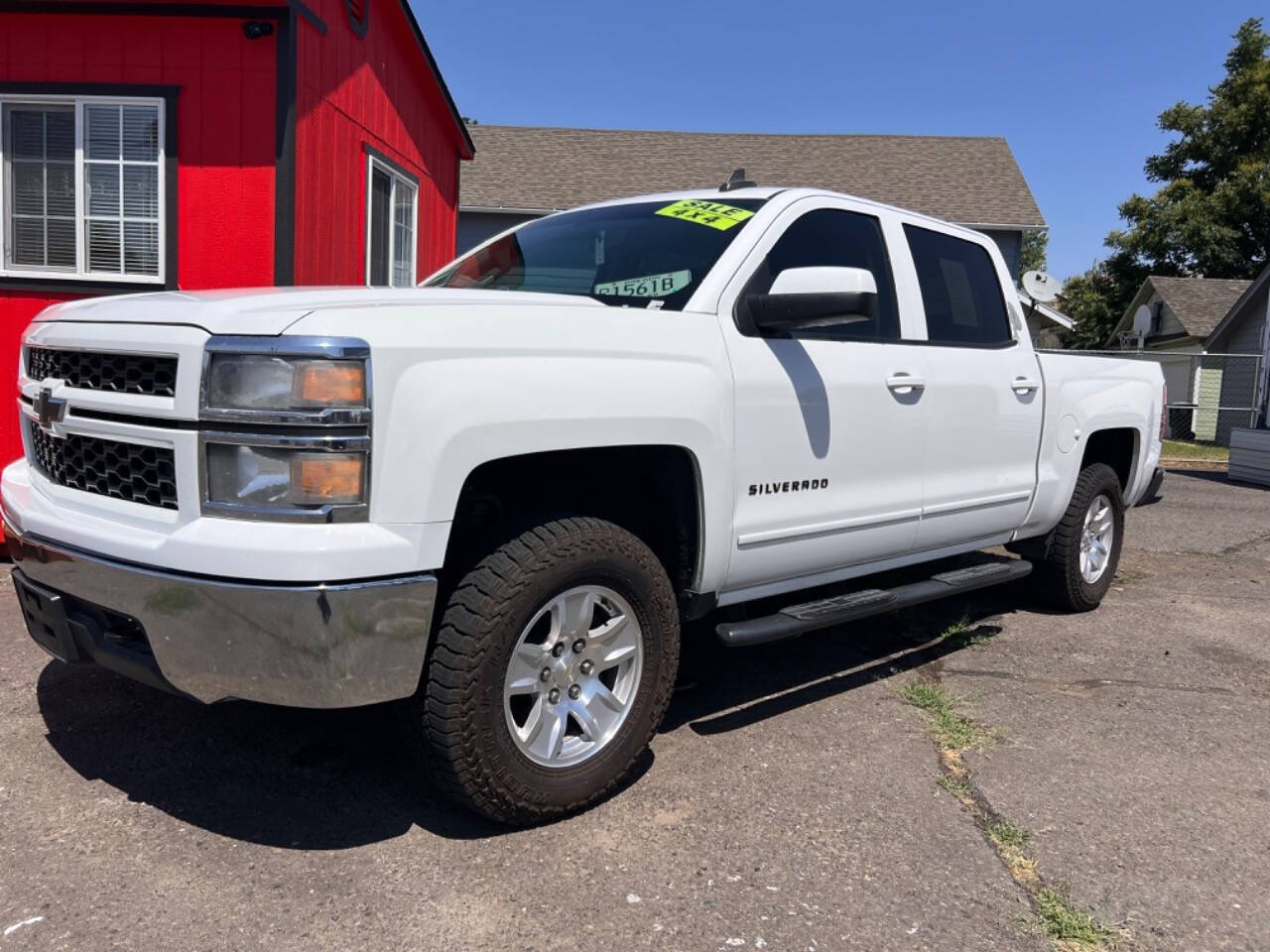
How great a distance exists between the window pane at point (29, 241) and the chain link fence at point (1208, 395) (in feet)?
65.2

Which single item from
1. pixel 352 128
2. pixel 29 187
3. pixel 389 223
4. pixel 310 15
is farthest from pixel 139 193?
pixel 389 223

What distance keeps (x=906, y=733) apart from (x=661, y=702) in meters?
1.15

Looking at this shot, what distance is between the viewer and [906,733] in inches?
158

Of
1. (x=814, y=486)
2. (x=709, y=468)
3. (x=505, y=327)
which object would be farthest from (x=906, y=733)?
(x=505, y=327)

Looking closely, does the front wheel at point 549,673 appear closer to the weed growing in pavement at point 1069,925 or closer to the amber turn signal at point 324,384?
the amber turn signal at point 324,384

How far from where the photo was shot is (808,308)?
3508mm

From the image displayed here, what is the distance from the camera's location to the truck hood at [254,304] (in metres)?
2.61

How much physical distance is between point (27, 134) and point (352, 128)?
220 centimetres

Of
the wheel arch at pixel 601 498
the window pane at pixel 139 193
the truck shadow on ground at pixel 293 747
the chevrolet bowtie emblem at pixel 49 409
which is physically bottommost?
the truck shadow on ground at pixel 293 747

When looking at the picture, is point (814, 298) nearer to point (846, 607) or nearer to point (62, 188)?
point (846, 607)

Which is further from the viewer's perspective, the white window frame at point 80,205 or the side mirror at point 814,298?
the white window frame at point 80,205

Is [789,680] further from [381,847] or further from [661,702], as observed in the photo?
[381,847]

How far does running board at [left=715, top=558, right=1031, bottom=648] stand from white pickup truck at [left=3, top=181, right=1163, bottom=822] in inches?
0.8

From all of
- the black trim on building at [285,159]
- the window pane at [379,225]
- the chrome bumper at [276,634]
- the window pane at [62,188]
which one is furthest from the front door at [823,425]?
the window pane at [379,225]
